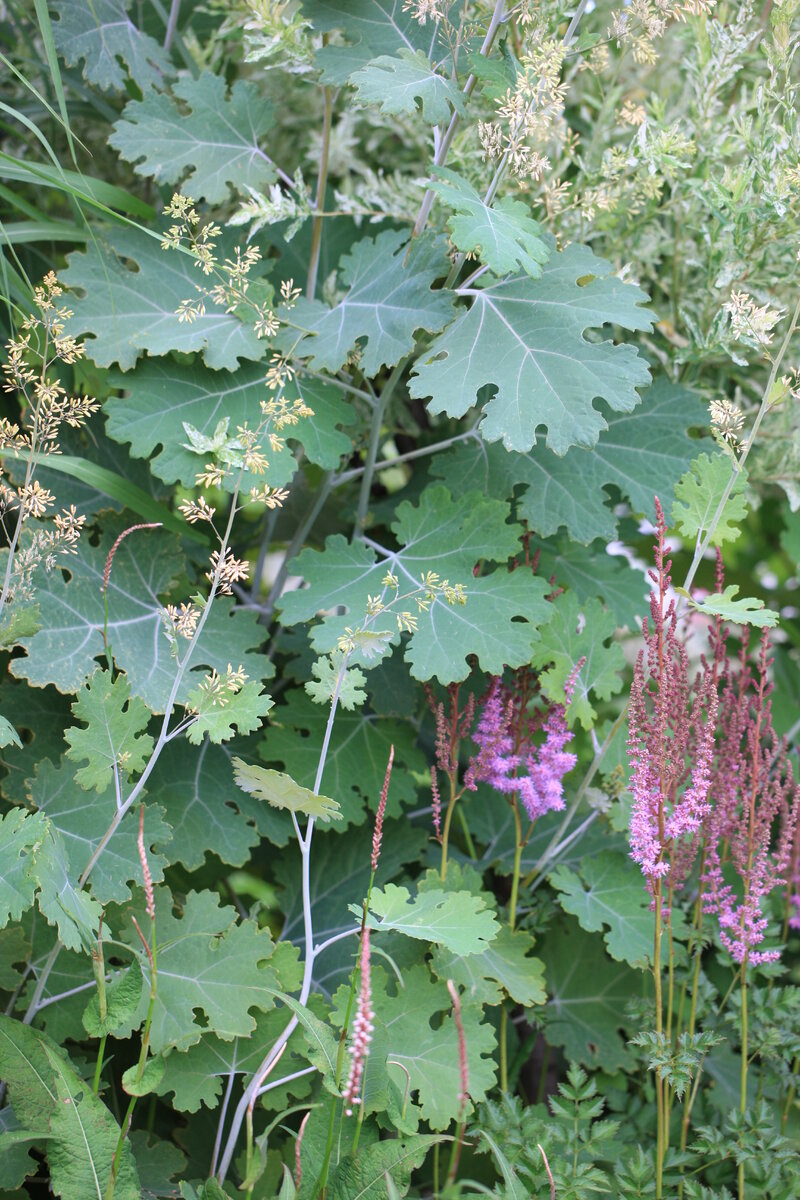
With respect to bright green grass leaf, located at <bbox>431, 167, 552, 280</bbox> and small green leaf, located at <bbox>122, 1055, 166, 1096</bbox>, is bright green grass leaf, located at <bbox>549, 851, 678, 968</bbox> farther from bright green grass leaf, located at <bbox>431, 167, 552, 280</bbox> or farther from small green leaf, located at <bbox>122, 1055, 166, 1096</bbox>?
bright green grass leaf, located at <bbox>431, 167, 552, 280</bbox>

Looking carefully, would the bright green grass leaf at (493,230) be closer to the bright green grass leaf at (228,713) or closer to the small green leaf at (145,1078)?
the bright green grass leaf at (228,713)

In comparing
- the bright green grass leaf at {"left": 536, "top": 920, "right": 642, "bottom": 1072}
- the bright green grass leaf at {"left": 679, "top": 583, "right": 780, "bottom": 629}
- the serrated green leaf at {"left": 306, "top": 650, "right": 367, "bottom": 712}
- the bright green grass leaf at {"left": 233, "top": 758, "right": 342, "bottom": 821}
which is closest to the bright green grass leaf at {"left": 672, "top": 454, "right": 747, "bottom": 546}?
the bright green grass leaf at {"left": 679, "top": 583, "right": 780, "bottom": 629}

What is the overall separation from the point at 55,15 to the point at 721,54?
1173 mm

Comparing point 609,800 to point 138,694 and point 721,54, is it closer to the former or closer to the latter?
point 138,694

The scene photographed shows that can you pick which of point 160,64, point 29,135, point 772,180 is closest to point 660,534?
point 772,180

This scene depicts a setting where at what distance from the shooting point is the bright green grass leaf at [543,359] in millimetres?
1183

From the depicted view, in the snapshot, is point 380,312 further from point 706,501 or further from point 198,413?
point 706,501

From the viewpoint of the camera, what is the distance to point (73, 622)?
129 centimetres

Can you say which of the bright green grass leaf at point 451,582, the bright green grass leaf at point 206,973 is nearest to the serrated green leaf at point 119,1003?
the bright green grass leaf at point 206,973

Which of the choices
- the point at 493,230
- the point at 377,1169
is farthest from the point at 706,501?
the point at 377,1169

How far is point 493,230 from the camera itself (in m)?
1.12

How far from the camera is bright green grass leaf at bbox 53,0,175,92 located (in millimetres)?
1499

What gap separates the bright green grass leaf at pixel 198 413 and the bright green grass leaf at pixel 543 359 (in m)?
0.18

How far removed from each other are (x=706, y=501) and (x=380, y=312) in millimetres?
491
